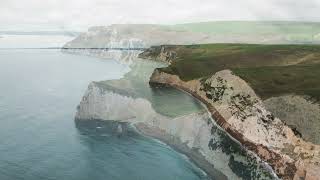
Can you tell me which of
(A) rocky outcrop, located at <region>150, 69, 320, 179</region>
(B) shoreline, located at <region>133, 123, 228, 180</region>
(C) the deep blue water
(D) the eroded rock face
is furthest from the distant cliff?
(C) the deep blue water

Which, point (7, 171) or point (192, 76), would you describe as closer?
point (7, 171)

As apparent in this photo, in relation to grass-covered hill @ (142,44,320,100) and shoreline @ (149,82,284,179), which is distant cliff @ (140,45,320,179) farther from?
grass-covered hill @ (142,44,320,100)

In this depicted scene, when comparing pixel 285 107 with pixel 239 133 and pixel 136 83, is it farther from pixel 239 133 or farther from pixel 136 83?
pixel 136 83

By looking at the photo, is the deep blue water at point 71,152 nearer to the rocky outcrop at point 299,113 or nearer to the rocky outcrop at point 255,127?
the rocky outcrop at point 255,127

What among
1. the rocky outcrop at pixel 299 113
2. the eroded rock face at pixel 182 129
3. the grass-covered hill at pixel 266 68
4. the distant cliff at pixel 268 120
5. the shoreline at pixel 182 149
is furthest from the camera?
the grass-covered hill at pixel 266 68

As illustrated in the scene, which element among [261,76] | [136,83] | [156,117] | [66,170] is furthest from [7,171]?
[136,83]

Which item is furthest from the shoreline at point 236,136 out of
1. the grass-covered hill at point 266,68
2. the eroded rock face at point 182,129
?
the grass-covered hill at point 266,68
